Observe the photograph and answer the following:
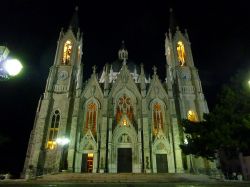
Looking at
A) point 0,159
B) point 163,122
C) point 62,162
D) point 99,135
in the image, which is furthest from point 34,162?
point 163,122

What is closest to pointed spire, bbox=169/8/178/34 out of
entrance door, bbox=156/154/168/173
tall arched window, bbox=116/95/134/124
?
tall arched window, bbox=116/95/134/124

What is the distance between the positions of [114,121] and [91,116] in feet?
11.1

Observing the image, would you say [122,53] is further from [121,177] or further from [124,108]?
[121,177]

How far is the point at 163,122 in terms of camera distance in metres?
31.2

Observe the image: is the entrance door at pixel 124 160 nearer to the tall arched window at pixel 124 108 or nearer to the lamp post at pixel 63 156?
the tall arched window at pixel 124 108

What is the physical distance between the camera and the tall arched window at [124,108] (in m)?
31.7

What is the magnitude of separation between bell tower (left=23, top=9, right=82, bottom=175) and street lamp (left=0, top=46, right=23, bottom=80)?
22.1m

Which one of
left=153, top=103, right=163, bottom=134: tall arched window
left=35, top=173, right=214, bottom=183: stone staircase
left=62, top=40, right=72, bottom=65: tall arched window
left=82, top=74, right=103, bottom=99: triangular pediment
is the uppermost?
left=62, top=40, right=72, bottom=65: tall arched window

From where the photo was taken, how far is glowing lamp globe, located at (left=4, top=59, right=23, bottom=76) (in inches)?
255

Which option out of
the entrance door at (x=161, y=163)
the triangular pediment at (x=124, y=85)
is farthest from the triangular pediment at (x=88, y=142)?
the entrance door at (x=161, y=163)

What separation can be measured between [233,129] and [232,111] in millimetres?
1574

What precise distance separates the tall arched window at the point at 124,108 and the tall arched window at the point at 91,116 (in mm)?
3284

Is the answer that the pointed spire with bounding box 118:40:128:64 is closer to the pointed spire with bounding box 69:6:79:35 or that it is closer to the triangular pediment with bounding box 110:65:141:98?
the pointed spire with bounding box 69:6:79:35

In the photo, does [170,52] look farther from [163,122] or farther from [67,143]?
[67,143]
